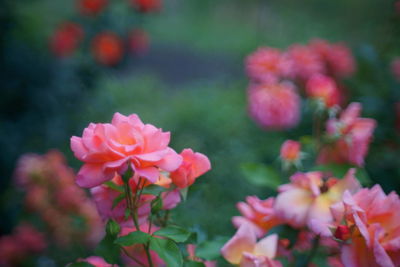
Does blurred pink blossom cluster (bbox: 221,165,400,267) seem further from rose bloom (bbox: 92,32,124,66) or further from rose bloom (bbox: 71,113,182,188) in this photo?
rose bloom (bbox: 92,32,124,66)

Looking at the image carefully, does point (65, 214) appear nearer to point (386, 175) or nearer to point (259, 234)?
point (259, 234)

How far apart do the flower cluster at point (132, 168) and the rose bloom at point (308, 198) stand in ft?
0.46

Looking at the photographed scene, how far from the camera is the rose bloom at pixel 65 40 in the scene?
240cm

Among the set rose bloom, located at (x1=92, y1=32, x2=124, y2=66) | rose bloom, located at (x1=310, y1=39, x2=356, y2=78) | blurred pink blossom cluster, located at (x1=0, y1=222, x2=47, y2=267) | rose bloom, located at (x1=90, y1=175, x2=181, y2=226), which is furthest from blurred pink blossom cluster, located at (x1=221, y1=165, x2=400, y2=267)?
rose bloom, located at (x1=92, y1=32, x2=124, y2=66)

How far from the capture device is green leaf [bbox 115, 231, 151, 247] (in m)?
0.45

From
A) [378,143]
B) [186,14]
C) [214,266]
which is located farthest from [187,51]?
[214,266]

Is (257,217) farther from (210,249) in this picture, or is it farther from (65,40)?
(65,40)

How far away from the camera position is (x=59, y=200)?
113 cm

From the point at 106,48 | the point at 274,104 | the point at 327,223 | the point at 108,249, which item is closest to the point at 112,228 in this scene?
the point at 108,249

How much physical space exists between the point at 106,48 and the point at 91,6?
26 centimetres

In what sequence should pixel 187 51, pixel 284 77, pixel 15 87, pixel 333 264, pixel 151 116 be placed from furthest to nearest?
pixel 187 51
pixel 151 116
pixel 15 87
pixel 284 77
pixel 333 264

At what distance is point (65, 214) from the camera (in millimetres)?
1146

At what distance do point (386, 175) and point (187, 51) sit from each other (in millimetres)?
5012

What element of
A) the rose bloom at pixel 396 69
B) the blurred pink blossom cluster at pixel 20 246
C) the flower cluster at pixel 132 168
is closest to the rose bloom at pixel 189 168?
the flower cluster at pixel 132 168
